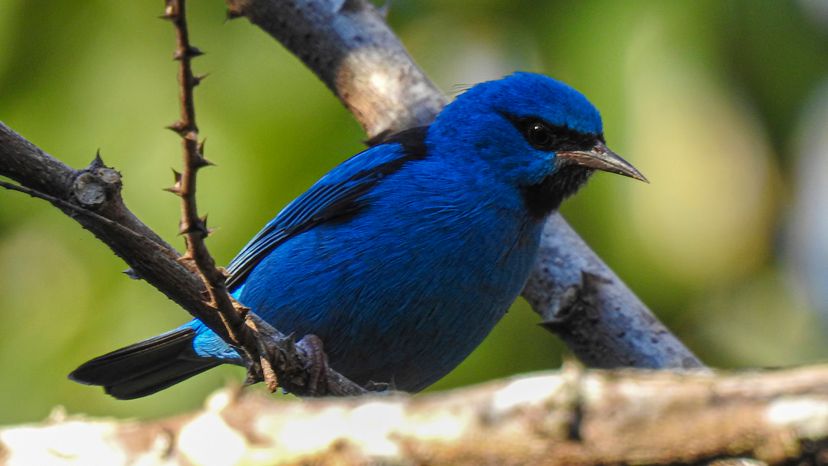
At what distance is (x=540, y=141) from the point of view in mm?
4547

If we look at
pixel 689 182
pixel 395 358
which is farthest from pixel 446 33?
pixel 395 358

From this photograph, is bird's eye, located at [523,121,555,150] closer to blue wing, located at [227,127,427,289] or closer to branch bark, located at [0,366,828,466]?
blue wing, located at [227,127,427,289]

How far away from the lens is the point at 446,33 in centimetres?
612

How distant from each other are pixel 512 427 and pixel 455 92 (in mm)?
3737

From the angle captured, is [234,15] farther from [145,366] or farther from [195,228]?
[195,228]

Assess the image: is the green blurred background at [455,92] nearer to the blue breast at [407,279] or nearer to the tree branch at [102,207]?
the blue breast at [407,279]

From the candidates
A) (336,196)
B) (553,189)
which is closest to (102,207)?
(336,196)

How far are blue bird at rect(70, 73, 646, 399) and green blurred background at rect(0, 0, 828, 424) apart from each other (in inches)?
32.0

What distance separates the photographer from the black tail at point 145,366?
4.59 m

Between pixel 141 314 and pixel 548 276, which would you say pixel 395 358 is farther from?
pixel 141 314

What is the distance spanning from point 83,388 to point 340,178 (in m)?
2.00

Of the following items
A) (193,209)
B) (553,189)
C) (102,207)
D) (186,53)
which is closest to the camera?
(186,53)

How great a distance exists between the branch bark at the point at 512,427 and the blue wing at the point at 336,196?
2.38m

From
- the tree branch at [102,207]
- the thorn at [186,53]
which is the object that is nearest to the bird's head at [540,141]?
the tree branch at [102,207]
